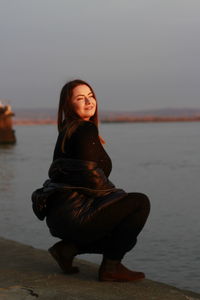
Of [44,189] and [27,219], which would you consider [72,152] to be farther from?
[27,219]

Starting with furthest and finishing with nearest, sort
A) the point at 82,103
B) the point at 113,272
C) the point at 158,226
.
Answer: the point at 158,226, the point at 82,103, the point at 113,272

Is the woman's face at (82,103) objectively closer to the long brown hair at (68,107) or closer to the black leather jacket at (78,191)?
the long brown hair at (68,107)

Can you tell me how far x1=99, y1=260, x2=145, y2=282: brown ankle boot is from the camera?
15.0 ft

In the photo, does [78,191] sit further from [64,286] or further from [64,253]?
[64,286]

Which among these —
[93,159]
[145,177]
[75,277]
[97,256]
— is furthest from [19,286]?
[145,177]

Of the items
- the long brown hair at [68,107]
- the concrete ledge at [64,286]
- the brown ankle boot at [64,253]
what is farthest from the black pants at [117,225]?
the long brown hair at [68,107]

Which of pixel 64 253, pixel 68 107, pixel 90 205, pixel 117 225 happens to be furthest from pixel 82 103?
pixel 64 253

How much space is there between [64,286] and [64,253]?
35 centimetres

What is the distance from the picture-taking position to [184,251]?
10297 mm

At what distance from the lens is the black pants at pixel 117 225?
437cm

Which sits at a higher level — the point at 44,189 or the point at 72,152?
the point at 72,152

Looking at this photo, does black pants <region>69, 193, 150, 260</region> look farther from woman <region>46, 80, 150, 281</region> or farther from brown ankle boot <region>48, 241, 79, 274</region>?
brown ankle boot <region>48, 241, 79, 274</region>

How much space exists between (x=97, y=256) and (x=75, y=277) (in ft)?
15.3

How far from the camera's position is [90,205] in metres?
4.39
